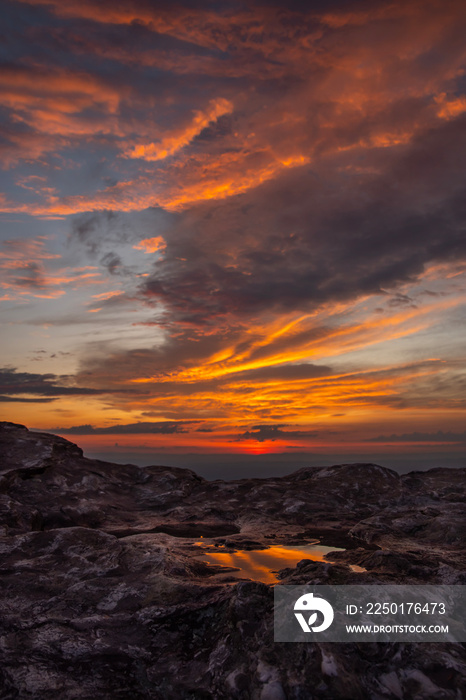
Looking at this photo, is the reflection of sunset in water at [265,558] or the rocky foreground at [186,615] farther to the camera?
the reflection of sunset in water at [265,558]

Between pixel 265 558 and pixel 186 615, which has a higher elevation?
pixel 186 615

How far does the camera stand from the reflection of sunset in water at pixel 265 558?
11.9 metres

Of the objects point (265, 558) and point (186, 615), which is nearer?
point (186, 615)

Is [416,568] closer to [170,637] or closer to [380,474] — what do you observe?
[170,637]

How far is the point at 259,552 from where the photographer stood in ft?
48.4

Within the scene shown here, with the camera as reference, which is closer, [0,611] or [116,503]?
[0,611]

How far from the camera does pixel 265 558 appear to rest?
45.5 ft

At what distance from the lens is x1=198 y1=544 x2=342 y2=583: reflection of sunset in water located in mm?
11863

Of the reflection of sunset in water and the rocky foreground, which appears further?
the reflection of sunset in water

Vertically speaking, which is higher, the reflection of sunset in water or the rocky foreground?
the rocky foreground

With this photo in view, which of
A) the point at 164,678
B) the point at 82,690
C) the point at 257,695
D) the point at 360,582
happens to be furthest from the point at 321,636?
the point at 82,690

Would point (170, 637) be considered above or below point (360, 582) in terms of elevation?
below

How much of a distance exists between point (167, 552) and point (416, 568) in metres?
6.39

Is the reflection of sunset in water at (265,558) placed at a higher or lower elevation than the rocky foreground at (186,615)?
lower
